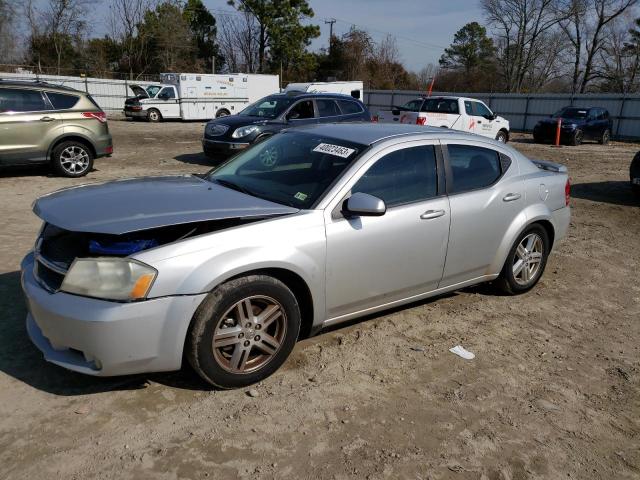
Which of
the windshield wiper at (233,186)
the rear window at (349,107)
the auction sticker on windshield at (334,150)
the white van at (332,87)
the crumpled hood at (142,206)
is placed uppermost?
the white van at (332,87)

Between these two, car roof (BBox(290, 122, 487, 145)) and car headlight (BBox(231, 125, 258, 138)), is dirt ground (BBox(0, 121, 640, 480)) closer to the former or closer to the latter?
car roof (BBox(290, 122, 487, 145))

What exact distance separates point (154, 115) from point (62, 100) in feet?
58.3

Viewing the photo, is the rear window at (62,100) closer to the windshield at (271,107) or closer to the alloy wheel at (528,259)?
the windshield at (271,107)

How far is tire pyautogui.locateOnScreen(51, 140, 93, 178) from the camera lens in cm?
999

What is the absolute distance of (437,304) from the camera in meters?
4.86

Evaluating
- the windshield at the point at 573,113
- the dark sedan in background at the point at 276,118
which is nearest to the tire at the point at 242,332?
the dark sedan in background at the point at 276,118

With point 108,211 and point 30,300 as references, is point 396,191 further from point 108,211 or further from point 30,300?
point 30,300

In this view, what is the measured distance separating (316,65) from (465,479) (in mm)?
48289

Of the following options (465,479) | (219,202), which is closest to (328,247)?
(219,202)

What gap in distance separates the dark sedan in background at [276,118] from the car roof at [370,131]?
7234 millimetres

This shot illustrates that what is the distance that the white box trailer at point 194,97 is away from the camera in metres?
27.0

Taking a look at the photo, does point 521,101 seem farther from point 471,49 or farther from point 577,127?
point 471,49

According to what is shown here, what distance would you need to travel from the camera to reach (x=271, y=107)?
12781mm

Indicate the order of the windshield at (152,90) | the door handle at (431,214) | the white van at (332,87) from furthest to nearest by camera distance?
the windshield at (152,90) → the white van at (332,87) → the door handle at (431,214)
